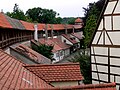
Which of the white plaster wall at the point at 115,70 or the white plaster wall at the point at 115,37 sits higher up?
the white plaster wall at the point at 115,37

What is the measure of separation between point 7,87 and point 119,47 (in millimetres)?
7362

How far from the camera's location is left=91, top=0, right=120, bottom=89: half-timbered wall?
13.5m

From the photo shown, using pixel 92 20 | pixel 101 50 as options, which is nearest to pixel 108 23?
pixel 101 50

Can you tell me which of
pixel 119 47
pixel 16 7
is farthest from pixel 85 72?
pixel 16 7

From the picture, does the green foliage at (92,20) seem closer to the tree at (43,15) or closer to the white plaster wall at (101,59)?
the white plaster wall at (101,59)

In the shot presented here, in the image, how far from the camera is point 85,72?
827 inches

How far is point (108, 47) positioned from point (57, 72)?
3068 mm

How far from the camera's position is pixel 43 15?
83625 mm

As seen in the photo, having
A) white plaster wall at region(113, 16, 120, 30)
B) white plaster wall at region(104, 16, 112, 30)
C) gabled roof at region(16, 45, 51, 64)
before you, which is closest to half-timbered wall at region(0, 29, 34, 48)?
gabled roof at region(16, 45, 51, 64)

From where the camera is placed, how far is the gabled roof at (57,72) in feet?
42.2

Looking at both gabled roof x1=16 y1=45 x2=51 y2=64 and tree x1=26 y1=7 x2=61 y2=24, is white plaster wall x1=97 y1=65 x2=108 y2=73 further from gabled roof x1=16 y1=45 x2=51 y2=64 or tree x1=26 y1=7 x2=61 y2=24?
tree x1=26 y1=7 x2=61 y2=24

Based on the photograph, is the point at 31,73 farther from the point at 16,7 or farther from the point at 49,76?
the point at 16,7

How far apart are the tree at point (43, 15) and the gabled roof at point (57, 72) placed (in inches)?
2770

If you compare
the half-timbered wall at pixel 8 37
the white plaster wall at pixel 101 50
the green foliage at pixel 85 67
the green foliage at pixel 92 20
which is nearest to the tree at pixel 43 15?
the green foliage at pixel 92 20
